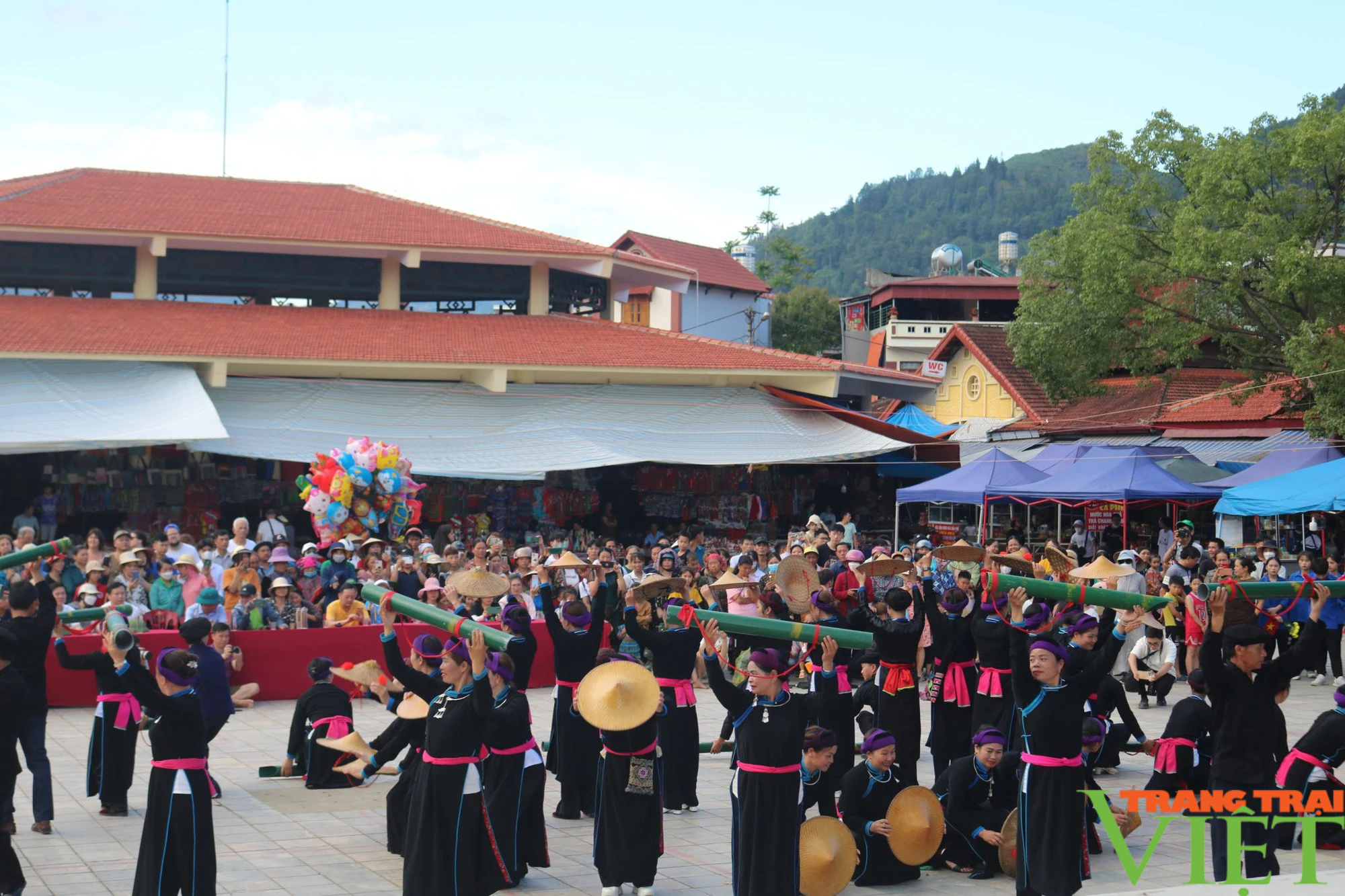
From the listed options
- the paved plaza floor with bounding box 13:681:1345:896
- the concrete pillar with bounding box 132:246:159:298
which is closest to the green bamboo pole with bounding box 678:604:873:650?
the paved plaza floor with bounding box 13:681:1345:896

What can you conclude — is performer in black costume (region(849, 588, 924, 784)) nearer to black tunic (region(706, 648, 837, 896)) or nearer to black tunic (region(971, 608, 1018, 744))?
black tunic (region(971, 608, 1018, 744))

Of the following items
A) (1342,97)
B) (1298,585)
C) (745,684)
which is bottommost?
(745,684)

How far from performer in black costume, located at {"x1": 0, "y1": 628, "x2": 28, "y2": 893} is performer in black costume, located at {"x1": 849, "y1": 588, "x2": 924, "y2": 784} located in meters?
5.90

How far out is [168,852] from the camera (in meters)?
7.35

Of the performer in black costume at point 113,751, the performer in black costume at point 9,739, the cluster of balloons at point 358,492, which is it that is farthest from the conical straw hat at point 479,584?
the cluster of balloons at point 358,492

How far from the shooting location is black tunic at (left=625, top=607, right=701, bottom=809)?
9.75 meters

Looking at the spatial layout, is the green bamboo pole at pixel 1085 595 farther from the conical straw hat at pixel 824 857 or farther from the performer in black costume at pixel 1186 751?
the conical straw hat at pixel 824 857

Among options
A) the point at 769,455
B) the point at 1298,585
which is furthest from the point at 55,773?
the point at 769,455

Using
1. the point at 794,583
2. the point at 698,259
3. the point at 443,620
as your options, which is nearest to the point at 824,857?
the point at 794,583

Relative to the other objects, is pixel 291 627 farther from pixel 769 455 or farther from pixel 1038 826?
pixel 769 455

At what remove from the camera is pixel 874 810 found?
344 inches

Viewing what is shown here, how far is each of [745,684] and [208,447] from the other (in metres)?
16.5

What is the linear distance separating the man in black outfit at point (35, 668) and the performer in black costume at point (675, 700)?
3.88 m

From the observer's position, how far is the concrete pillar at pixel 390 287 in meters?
29.0
